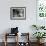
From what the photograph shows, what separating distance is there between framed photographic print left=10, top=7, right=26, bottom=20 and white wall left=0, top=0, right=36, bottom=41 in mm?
137

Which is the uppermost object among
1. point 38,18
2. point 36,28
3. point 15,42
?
point 38,18

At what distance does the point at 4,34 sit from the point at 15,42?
63cm

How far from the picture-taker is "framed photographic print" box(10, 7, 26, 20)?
23.0 feet

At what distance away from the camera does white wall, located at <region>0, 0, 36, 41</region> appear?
700 cm

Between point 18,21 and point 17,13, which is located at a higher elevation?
point 17,13

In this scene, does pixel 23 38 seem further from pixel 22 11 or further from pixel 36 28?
pixel 22 11

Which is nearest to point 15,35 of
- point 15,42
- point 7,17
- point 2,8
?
point 15,42

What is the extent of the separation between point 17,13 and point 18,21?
14.6 inches

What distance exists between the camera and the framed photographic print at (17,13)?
7.01 m

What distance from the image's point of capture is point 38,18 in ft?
23.3

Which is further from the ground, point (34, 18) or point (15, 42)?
point (34, 18)

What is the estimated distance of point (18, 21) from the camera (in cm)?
708

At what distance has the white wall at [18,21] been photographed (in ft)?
23.0

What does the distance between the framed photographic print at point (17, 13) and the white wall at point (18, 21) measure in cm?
14
